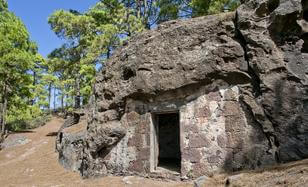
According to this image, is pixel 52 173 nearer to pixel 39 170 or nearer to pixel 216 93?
pixel 39 170

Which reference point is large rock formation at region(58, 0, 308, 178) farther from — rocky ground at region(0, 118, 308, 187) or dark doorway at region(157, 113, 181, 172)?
dark doorway at region(157, 113, 181, 172)

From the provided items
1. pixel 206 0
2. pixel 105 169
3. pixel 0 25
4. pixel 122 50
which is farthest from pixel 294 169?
pixel 0 25

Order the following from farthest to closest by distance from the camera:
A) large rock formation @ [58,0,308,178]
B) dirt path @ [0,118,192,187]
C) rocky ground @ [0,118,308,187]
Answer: dirt path @ [0,118,192,187] → large rock formation @ [58,0,308,178] → rocky ground @ [0,118,308,187]

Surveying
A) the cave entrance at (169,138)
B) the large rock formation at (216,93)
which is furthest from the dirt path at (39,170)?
the cave entrance at (169,138)

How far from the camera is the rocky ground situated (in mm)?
6453

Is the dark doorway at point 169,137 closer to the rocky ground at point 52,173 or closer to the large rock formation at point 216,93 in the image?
the large rock formation at point 216,93

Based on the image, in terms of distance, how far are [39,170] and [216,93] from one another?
935cm

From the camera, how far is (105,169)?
11211 mm

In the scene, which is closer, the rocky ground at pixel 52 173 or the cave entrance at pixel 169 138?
the rocky ground at pixel 52 173

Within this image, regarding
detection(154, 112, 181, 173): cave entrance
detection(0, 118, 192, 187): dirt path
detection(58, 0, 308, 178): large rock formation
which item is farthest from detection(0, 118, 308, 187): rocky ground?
detection(154, 112, 181, 173): cave entrance

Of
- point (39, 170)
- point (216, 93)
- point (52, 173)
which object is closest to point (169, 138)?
point (52, 173)

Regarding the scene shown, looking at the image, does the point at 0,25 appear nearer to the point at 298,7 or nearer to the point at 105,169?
the point at 105,169

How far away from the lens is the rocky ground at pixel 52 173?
6.45 metres

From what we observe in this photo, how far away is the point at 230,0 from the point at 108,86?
32.5 feet
